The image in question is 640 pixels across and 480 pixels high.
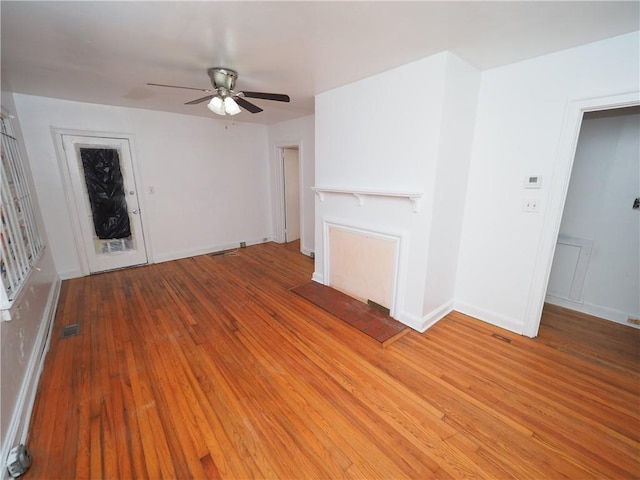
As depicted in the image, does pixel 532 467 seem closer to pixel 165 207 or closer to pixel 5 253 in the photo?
pixel 5 253

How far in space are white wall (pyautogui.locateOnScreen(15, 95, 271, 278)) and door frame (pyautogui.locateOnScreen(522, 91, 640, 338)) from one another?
174 inches

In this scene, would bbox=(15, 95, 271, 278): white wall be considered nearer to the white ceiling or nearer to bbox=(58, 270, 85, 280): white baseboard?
bbox=(58, 270, 85, 280): white baseboard

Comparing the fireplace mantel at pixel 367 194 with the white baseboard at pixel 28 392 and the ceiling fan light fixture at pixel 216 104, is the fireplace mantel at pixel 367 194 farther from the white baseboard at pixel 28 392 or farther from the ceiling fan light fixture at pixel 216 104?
the white baseboard at pixel 28 392

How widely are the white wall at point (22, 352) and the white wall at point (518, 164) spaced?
3.48m

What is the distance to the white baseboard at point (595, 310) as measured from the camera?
8.30ft

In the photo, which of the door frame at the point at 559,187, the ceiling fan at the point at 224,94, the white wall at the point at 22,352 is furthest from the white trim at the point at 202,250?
the door frame at the point at 559,187

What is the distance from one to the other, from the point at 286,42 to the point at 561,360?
3214mm

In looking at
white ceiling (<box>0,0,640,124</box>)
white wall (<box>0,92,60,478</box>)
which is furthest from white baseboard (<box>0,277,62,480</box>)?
white ceiling (<box>0,0,640,124</box>)

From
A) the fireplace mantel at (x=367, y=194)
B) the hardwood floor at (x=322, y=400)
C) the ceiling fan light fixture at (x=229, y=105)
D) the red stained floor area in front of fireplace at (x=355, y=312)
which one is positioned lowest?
the hardwood floor at (x=322, y=400)

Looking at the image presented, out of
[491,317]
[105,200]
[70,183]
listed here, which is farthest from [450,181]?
[70,183]

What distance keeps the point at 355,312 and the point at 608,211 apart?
2.62 meters

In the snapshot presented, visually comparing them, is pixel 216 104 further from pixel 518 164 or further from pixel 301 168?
pixel 518 164

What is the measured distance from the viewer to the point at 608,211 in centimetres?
253

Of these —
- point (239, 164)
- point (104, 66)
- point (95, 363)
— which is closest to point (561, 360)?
point (95, 363)
